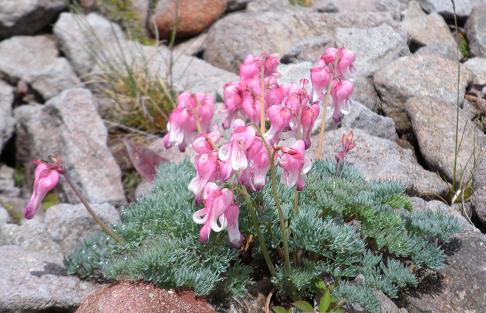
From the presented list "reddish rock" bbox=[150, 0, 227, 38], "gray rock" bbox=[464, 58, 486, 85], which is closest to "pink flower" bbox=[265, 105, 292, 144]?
"gray rock" bbox=[464, 58, 486, 85]

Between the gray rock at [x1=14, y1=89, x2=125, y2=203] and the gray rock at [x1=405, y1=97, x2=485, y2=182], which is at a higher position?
the gray rock at [x1=405, y1=97, x2=485, y2=182]

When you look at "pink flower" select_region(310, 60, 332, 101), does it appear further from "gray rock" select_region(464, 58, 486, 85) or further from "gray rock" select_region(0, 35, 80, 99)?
"gray rock" select_region(0, 35, 80, 99)

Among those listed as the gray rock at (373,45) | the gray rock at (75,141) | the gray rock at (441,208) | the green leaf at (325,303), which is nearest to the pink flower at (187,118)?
the green leaf at (325,303)

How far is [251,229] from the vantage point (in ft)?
10.3

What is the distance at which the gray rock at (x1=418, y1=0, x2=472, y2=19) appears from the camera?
633 cm

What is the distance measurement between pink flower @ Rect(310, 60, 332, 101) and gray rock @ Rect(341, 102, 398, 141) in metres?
1.34

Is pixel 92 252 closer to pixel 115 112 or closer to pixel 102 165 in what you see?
pixel 102 165

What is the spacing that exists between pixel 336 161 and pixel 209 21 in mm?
3245

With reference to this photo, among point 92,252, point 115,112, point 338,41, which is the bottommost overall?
point 115,112

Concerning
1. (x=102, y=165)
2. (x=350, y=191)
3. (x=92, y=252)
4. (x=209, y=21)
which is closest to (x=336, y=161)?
(x=350, y=191)

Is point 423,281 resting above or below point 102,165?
above

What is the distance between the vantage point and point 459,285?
3312 mm

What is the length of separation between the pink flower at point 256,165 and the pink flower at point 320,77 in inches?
27.4

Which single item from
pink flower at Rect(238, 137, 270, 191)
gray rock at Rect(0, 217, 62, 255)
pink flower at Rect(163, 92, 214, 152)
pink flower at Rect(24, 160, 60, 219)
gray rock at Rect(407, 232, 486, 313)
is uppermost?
pink flower at Rect(238, 137, 270, 191)
